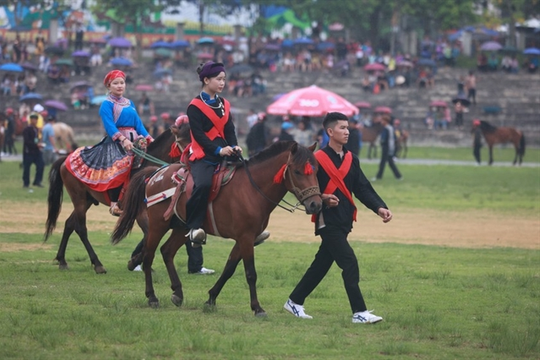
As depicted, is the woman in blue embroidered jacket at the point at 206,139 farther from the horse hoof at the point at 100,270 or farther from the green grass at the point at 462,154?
the green grass at the point at 462,154

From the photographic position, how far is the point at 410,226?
813 inches

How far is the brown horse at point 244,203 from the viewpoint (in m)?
9.67

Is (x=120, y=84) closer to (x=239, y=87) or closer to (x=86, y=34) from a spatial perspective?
(x=239, y=87)

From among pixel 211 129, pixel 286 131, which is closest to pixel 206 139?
pixel 211 129

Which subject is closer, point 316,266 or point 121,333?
point 121,333

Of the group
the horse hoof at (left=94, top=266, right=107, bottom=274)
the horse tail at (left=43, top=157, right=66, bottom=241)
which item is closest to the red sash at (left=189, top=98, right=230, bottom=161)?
the horse hoof at (left=94, top=266, right=107, bottom=274)

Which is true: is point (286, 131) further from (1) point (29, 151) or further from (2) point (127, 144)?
(2) point (127, 144)

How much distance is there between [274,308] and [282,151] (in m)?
1.78

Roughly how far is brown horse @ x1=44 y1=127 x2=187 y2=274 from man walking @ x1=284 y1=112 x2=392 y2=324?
3.26 meters

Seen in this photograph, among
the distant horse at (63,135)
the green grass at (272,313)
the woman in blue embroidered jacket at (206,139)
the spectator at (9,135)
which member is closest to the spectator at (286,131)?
the distant horse at (63,135)

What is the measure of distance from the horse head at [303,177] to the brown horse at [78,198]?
3.16 m

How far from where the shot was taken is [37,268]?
43.3 ft

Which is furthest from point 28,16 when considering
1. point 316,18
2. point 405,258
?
point 405,258

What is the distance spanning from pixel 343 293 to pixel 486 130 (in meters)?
32.2
